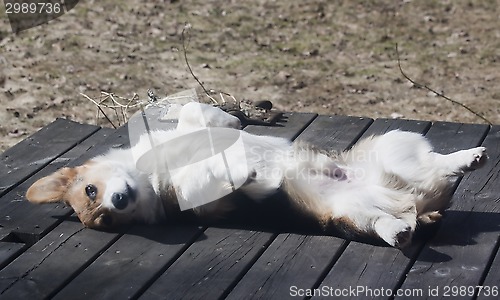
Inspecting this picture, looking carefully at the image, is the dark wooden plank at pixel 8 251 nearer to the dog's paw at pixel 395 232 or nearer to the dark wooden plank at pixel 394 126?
the dog's paw at pixel 395 232

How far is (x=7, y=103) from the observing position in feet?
27.0

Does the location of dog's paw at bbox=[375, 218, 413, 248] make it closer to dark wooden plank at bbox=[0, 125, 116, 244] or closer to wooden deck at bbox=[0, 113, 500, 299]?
wooden deck at bbox=[0, 113, 500, 299]

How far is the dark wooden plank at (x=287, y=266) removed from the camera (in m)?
4.02

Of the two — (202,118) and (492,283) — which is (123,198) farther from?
(492,283)

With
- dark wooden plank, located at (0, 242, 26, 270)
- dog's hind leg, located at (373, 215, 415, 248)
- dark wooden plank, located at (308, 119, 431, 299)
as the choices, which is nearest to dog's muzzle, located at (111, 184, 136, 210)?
dark wooden plank, located at (0, 242, 26, 270)

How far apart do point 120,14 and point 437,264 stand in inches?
280

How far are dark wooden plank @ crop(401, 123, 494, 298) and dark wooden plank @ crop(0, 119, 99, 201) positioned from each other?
2.65 metres

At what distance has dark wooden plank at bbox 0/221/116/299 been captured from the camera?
4.18m

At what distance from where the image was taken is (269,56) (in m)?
9.13

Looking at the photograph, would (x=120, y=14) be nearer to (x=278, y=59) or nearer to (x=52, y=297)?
(x=278, y=59)

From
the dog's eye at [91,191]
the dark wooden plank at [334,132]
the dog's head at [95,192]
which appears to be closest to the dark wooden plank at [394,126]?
the dark wooden plank at [334,132]

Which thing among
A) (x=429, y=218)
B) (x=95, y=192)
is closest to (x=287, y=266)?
(x=429, y=218)

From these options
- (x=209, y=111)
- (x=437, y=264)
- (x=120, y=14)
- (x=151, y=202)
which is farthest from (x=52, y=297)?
(x=120, y=14)

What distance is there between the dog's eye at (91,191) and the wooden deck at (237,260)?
0.69 feet
